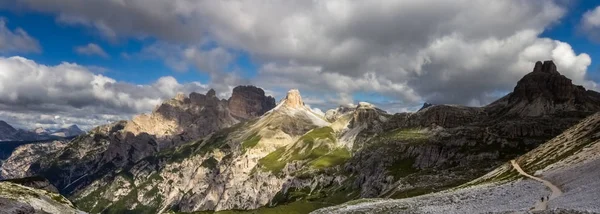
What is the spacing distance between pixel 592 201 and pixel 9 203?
10566cm

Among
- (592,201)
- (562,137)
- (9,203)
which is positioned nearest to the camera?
(592,201)

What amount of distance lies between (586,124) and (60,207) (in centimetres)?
16858

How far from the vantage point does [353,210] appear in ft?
270

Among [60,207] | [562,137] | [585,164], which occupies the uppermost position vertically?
[562,137]

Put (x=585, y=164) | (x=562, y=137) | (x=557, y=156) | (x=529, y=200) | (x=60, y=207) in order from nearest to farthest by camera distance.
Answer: (x=529, y=200) → (x=585, y=164) → (x=557, y=156) → (x=60, y=207) → (x=562, y=137)

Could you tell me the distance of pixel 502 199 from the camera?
222 ft

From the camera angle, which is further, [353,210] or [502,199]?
[353,210]

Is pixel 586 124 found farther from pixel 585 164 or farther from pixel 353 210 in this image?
pixel 353 210

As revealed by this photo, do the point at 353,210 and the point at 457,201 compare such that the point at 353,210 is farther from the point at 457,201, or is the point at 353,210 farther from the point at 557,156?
the point at 557,156

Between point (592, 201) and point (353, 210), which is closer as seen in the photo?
point (592, 201)

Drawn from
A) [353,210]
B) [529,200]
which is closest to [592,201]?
[529,200]

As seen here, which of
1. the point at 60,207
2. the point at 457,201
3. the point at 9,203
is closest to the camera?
the point at 457,201

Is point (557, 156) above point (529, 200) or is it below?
above

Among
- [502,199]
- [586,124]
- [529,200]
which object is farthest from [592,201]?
[586,124]
